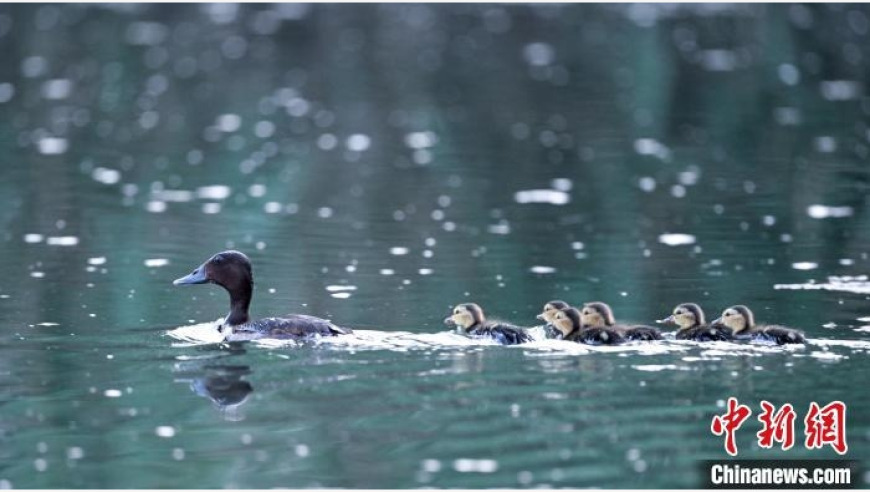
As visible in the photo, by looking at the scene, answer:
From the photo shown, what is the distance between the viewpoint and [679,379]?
11578 millimetres

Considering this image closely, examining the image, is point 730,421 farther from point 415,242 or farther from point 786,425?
point 415,242

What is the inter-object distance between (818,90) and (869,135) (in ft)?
21.0

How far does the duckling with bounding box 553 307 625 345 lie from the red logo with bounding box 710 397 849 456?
6.31ft

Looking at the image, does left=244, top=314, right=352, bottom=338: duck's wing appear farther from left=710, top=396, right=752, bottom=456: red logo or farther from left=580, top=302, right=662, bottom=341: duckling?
left=710, top=396, right=752, bottom=456: red logo

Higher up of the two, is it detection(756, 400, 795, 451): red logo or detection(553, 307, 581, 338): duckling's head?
detection(553, 307, 581, 338): duckling's head

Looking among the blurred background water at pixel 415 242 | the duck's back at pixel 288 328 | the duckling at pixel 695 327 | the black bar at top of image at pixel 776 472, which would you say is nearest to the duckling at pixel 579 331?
the blurred background water at pixel 415 242

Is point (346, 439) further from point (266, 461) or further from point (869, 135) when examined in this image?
point (869, 135)

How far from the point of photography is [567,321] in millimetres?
13062

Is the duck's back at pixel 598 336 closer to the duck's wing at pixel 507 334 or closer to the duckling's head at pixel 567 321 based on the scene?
the duckling's head at pixel 567 321

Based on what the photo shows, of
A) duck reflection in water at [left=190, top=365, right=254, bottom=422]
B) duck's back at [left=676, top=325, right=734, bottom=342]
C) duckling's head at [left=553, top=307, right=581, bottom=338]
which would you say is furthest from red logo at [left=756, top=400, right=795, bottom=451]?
duck reflection in water at [left=190, top=365, right=254, bottom=422]

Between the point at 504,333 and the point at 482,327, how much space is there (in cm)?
23

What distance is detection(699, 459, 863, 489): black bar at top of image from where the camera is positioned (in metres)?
9.77

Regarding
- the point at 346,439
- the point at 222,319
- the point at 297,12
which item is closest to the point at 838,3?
the point at 297,12

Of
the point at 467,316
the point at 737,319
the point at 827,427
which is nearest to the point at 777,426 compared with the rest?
the point at 827,427
